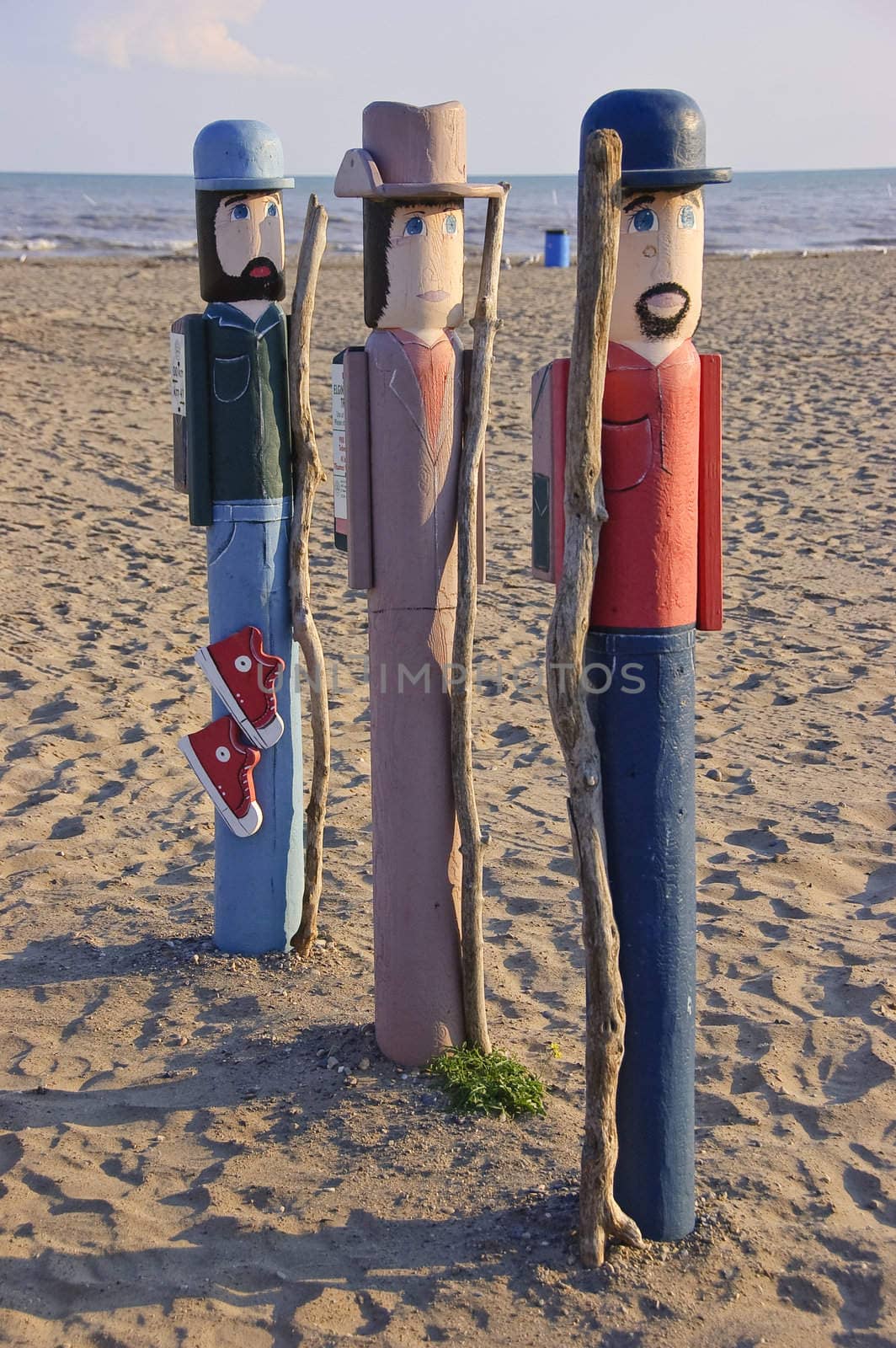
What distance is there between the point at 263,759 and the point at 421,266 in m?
1.58

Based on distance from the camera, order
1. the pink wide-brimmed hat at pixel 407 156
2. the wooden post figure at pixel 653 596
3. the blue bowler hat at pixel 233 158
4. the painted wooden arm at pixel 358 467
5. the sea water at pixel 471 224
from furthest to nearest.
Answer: the sea water at pixel 471 224, the blue bowler hat at pixel 233 158, the painted wooden arm at pixel 358 467, the pink wide-brimmed hat at pixel 407 156, the wooden post figure at pixel 653 596

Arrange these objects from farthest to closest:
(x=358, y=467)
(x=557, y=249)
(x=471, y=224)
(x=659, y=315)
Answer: (x=471, y=224), (x=557, y=249), (x=358, y=467), (x=659, y=315)

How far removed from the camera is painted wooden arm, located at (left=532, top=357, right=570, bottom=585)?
2.78 metres

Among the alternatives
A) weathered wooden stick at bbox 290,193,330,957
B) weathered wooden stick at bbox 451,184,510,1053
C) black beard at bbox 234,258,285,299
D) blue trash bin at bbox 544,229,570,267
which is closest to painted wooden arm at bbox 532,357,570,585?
weathered wooden stick at bbox 451,184,510,1053

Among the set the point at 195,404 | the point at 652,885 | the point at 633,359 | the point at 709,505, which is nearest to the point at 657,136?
the point at 633,359

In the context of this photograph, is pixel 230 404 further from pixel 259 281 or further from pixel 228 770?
pixel 228 770

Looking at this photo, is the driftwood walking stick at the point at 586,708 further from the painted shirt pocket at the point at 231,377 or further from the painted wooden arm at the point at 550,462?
the painted shirt pocket at the point at 231,377

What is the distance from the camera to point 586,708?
277cm

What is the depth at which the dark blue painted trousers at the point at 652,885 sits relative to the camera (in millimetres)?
2807

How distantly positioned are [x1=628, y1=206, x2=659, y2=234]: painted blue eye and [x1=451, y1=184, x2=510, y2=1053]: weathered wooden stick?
820 mm

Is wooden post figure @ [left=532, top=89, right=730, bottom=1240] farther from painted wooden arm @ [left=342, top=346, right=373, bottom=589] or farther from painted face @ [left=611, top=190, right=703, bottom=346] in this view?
painted wooden arm @ [left=342, top=346, right=373, bottom=589]

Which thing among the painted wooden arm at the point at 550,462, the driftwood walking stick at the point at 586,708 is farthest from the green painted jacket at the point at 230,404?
the driftwood walking stick at the point at 586,708

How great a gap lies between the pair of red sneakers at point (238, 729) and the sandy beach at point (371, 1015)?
544 mm

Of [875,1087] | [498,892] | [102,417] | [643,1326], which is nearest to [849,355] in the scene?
[102,417]
